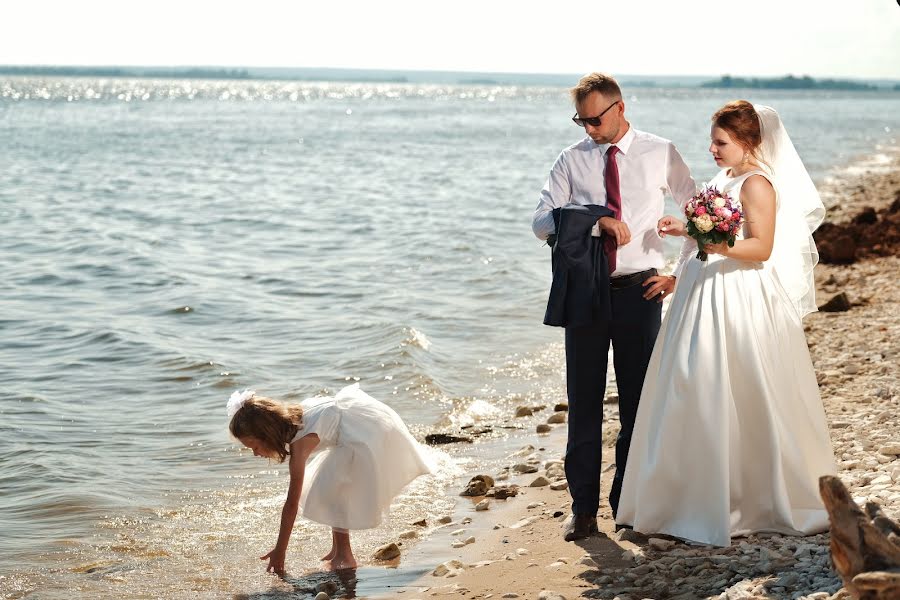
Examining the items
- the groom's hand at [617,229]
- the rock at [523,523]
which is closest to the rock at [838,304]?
the rock at [523,523]

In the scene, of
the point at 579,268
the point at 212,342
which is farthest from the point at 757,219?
the point at 212,342

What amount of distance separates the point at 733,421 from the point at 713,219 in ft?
3.25

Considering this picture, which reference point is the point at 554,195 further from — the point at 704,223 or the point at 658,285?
the point at 704,223

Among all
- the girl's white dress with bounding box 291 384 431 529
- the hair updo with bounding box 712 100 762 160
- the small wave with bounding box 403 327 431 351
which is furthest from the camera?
the small wave with bounding box 403 327 431 351

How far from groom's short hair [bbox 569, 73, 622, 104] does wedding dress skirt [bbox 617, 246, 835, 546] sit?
990 millimetres

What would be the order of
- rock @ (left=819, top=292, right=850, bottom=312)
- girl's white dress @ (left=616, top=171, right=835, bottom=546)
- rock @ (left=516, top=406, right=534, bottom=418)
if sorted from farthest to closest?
rock @ (left=819, top=292, right=850, bottom=312), rock @ (left=516, top=406, right=534, bottom=418), girl's white dress @ (left=616, top=171, right=835, bottom=546)

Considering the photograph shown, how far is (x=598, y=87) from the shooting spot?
5.49 m

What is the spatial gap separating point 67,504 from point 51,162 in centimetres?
3717

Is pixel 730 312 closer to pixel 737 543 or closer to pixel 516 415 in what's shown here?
pixel 737 543

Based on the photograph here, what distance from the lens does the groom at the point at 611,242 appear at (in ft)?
18.3

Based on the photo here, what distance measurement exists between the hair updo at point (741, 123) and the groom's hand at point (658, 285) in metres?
0.77

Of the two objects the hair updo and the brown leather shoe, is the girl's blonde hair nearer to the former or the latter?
the brown leather shoe

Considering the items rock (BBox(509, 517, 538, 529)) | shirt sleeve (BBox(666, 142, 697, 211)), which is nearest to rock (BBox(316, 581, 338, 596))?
rock (BBox(509, 517, 538, 529))

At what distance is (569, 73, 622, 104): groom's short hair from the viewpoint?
5484 millimetres
